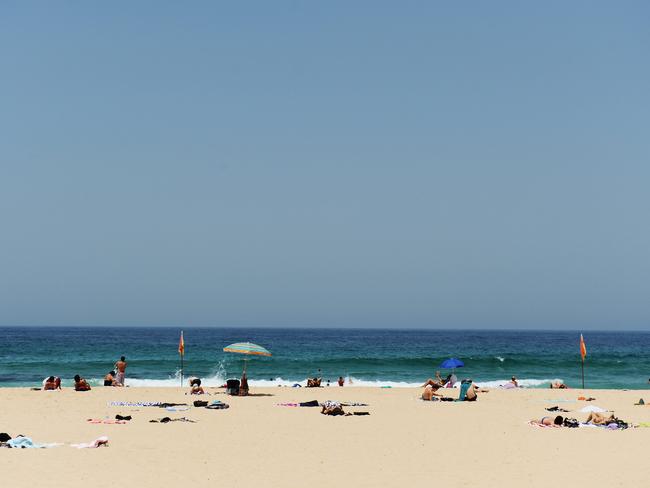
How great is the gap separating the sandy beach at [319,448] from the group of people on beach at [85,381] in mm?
3758

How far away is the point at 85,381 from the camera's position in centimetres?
2950

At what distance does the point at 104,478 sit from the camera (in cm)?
1180

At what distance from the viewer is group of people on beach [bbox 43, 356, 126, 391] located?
28.6 m

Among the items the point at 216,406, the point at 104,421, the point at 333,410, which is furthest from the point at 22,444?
the point at 333,410

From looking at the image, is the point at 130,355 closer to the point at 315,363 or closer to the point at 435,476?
the point at 315,363

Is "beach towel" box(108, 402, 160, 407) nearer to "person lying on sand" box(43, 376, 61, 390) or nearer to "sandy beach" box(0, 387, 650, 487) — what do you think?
"sandy beach" box(0, 387, 650, 487)

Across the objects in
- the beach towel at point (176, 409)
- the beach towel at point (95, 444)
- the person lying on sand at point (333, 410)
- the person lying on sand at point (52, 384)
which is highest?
the beach towel at point (95, 444)

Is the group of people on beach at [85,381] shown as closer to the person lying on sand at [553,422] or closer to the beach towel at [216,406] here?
the beach towel at [216,406]

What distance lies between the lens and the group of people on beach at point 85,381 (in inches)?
1125

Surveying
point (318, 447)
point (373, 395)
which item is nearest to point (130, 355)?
point (373, 395)

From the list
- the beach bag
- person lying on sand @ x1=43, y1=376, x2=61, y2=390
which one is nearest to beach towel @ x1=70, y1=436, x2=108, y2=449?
the beach bag

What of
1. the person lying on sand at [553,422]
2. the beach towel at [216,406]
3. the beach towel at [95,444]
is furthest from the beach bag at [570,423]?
the beach towel at [95,444]

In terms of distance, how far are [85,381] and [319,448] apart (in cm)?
1731

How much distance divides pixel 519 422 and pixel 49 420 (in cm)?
1275
